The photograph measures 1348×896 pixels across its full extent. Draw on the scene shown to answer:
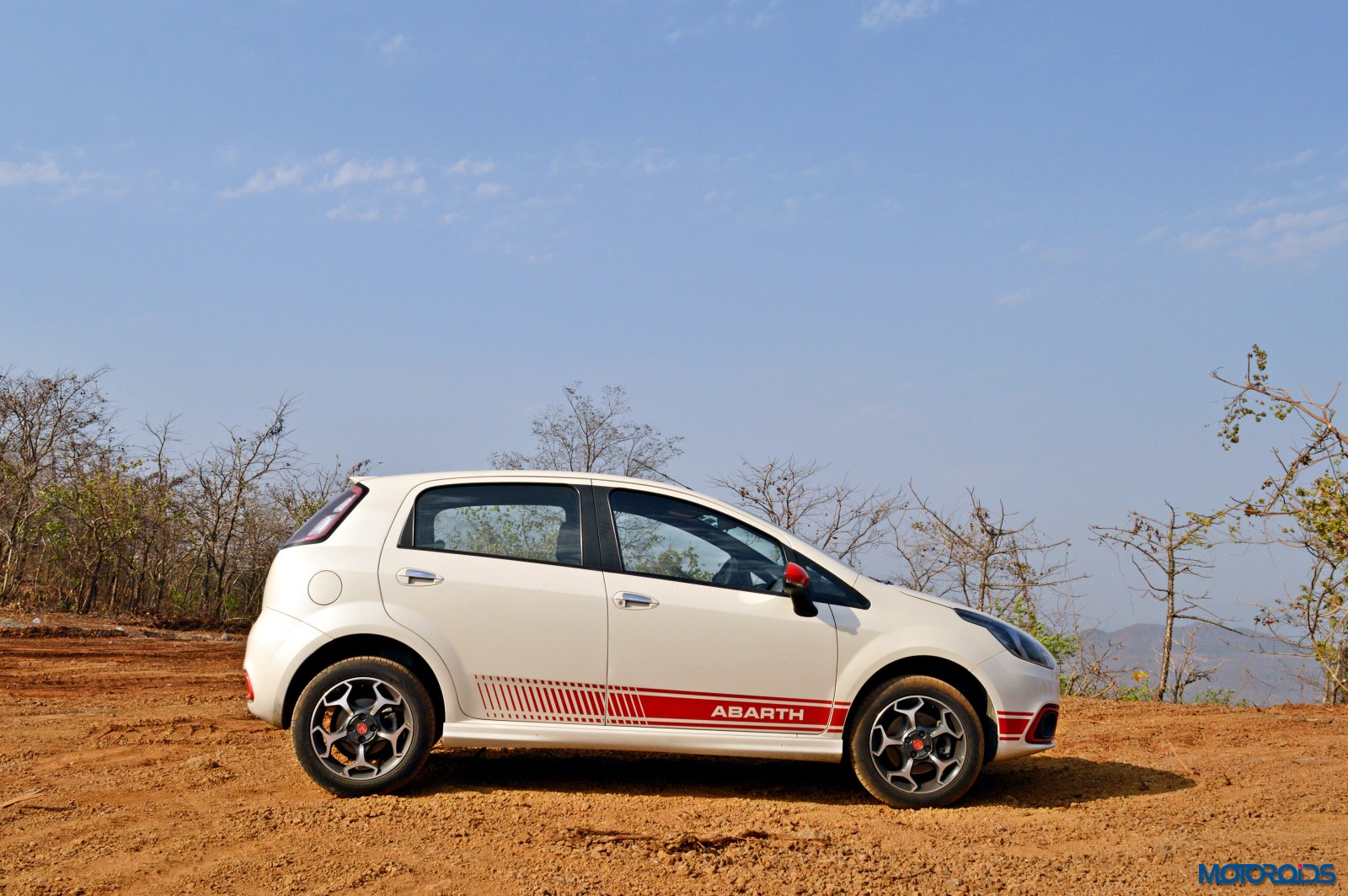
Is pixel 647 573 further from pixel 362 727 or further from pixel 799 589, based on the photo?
pixel 362 727

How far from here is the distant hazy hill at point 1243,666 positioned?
11867 millimetres

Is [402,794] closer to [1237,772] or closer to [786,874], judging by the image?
[786,874]

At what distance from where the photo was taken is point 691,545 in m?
5.75

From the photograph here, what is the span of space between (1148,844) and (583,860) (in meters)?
2.64

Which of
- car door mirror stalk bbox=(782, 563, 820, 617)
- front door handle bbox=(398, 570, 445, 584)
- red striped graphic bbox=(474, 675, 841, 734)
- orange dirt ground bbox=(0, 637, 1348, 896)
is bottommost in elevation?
orange dirt ground bbox=(0, 637, 1348, 896)

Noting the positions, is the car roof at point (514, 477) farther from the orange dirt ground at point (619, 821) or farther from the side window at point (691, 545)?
the orange dirt ground at point (619, 821)

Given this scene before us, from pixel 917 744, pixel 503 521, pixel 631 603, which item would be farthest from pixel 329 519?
pixel 917 744

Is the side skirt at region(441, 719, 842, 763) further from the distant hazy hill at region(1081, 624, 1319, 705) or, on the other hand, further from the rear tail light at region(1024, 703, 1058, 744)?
the distant hazy hill at region(1081, 624, 1319, 705)

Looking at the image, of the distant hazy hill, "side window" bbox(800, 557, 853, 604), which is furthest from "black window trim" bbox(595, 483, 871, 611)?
the distant hazy hill

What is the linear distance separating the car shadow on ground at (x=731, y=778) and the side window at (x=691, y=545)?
47.9 inches

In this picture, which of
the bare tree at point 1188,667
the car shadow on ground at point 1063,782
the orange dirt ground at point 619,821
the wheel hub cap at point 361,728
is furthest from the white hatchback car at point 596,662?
the bare tree at point 1188,667

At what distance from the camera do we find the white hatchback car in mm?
5320

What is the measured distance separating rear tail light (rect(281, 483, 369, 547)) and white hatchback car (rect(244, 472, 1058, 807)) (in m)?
0.03

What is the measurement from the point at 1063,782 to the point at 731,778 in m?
2.06
